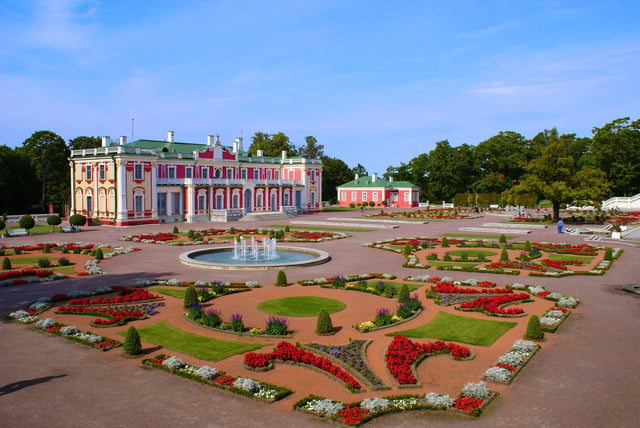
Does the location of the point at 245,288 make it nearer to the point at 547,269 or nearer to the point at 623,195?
the point at 547,269

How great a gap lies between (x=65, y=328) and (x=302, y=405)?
838cm

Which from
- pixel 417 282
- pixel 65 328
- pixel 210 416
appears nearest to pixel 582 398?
pixel 210 416

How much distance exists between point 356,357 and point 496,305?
7090mm

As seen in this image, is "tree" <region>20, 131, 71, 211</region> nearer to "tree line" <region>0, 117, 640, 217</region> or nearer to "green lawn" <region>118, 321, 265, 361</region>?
"tree line" <region>0, 117, 640, 217</region>

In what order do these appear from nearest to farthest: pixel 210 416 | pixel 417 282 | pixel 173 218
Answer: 1. pixel 210 416
2. pixel 417 282
3. pixel 173 218

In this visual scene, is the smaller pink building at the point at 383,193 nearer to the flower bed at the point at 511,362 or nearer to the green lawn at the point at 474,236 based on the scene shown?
the green lawn at the point at 474,236

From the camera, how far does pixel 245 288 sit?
2041cm

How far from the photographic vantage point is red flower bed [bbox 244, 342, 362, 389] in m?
11.3

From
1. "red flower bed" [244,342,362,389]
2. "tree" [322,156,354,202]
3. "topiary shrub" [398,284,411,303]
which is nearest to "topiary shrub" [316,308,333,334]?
"red flower bed" [244,342,362,389]

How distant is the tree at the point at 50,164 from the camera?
6688 cm

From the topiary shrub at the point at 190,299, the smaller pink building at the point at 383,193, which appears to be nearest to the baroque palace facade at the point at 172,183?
the smaller pink building at the point at 383,193

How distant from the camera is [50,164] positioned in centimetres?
6781

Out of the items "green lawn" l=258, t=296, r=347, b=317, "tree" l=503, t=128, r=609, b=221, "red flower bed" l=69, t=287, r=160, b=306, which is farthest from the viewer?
"tree" l=503, t=128, r=609, b=221

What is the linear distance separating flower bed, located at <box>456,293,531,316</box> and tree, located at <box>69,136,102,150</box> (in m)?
68.9
